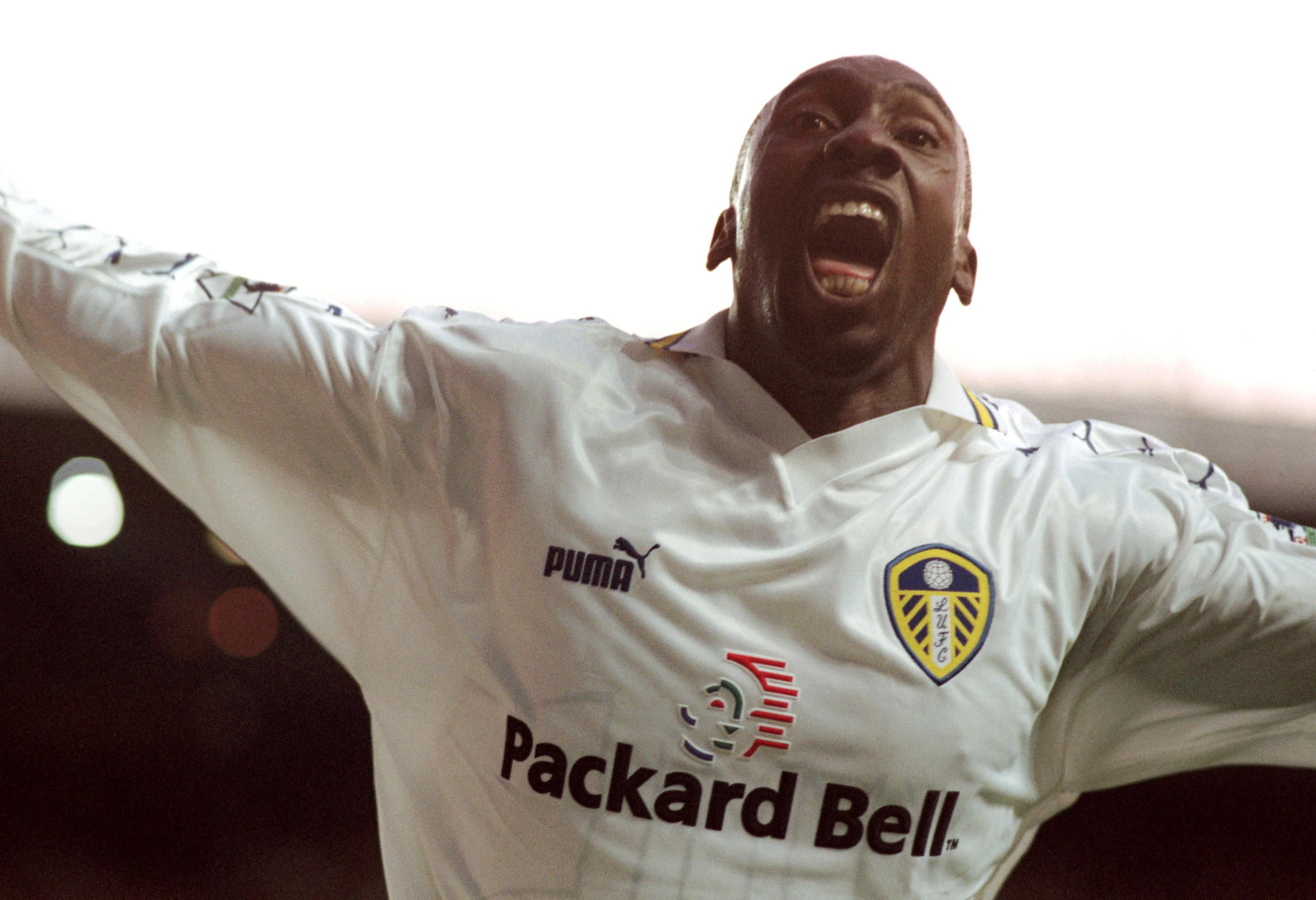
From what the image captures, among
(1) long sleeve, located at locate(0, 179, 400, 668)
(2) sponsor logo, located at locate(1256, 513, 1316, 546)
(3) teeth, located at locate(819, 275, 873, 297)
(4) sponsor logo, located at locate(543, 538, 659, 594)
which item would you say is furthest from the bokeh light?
(2) sponsor logo, located at locate(1256, 513, 1316, 546)

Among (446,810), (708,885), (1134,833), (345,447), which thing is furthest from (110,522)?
(1134,833)

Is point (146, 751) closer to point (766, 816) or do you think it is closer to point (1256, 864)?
point (766, 816)

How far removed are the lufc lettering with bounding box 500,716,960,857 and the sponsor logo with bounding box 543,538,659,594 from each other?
0.49 feet

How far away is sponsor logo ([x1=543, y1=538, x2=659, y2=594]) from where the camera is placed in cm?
108

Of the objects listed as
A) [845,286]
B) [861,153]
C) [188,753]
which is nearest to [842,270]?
[845,286]

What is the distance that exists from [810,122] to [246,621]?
1145 millimetres

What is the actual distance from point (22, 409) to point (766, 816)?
1.31 m

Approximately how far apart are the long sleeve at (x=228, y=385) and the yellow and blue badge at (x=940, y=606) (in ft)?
1.79

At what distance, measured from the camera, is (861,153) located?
1127 mm

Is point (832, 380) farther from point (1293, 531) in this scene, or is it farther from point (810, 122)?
point (1293, 531)

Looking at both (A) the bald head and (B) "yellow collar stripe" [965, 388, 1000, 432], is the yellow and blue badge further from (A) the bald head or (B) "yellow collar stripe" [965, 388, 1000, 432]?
(A) the bald head

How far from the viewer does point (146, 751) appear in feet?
5.60

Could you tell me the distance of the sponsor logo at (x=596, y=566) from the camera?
1.08 metres

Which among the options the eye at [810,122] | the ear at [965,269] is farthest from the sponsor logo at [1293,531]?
the eye at [810,122]
